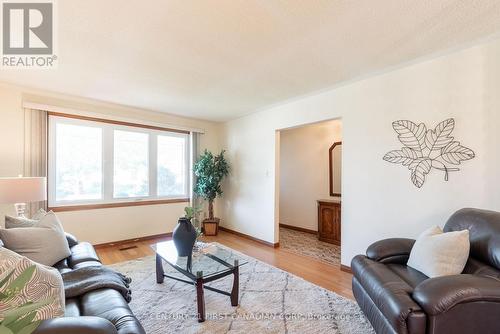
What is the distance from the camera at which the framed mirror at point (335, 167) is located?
15.7 feet

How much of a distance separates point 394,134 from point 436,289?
1768mm

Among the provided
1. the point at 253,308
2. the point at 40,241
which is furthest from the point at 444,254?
the point at 40,241

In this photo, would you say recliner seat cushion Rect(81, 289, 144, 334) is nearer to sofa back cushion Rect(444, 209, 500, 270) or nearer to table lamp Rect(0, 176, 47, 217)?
table lamp Rect(0, 176, 47, 217)

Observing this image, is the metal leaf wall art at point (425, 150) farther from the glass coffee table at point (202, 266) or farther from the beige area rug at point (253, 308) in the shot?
the glass coffee table at point (202, 266)

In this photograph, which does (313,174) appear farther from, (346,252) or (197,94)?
(197,94)

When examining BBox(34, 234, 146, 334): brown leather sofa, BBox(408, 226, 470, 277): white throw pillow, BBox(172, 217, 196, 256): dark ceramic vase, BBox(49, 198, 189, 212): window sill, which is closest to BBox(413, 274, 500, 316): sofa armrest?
BBox(408, 226, 470, 277): white throw pillow

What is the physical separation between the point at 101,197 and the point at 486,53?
5108 millimetres

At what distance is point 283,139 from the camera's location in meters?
5.81

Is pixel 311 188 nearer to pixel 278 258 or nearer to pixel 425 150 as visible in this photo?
pixel 278 258

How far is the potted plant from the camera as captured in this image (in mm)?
4707

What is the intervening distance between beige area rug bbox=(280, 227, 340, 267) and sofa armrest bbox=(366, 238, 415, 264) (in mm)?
1314

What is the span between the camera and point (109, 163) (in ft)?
13.1

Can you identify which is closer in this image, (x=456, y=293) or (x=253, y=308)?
(x=456, y=293)

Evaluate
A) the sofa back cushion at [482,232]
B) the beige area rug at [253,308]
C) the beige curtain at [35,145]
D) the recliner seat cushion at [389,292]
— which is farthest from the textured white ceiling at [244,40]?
the beige area rug at [253,308]
